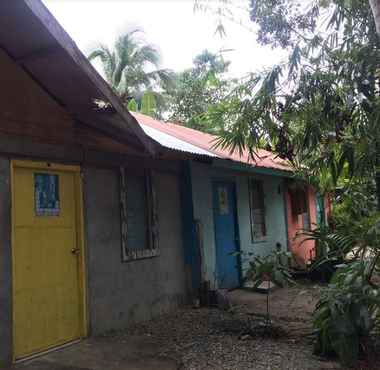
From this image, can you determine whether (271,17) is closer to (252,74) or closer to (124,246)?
(252,74)

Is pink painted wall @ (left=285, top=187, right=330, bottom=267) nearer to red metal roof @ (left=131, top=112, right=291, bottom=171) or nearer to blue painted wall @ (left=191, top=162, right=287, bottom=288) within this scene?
blue painted wall @ (left=191, top=162, right=287, bottom=288)

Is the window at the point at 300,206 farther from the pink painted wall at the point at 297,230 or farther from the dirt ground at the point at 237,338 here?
the dirt ground at the point at 237,338

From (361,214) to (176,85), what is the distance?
739 inches

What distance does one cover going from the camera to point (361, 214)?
636cm

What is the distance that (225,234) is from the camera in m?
9.73

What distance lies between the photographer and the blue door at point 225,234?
941 cm

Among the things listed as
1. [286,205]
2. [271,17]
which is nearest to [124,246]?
[271,17]

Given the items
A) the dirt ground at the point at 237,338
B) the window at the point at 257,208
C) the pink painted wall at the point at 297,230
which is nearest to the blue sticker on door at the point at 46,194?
the dirt ground at the point at 237,338

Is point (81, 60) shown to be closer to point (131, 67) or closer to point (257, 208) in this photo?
point (257, 208)

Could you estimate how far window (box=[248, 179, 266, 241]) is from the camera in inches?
433

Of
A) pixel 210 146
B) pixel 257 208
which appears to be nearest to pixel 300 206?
pixel 257 208

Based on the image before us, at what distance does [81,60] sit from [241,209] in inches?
249

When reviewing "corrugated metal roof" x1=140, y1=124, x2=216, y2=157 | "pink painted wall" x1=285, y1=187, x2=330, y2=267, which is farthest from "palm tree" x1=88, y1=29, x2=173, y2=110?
"corrugated metal roof" x1=140, y1=124, x2=216, y2=157

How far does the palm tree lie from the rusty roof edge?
1785 centimetres
